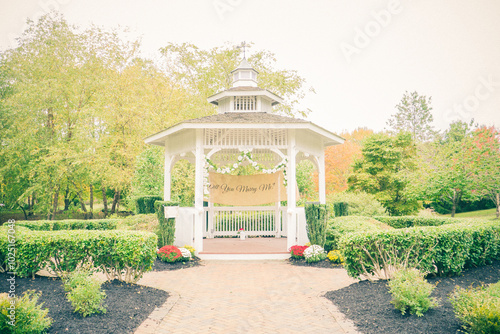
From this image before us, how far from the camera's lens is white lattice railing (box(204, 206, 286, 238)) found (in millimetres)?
15086

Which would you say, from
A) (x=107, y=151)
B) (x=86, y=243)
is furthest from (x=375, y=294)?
(x=107, y=151)

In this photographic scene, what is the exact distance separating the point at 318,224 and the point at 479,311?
6584 millimetres

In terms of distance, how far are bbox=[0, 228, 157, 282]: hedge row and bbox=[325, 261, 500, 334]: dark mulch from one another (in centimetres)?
368

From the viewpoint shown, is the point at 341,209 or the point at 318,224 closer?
the point at 318,224

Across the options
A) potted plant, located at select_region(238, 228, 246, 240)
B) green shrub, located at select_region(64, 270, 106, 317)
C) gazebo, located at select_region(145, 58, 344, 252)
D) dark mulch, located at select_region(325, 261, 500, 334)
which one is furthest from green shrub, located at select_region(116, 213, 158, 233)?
dark mulch, located at select_region(325, 261, 500, 334)

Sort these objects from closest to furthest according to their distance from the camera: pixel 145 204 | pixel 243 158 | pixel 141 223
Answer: pixel 243 158, pixel 141 223, pixel 145 204

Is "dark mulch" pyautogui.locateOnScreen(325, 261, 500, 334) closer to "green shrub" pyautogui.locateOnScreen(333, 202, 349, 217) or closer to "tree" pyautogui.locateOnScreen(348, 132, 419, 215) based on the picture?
"green shrub" pyautogui.locateOnScreen(333, 202, 349, 217)

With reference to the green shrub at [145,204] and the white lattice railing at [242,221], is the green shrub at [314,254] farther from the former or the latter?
the green shrub at [145,204]

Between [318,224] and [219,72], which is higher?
[219,72]

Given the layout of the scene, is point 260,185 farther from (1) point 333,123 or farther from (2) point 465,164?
(1) point 333,123

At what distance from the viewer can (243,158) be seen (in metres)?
11.2

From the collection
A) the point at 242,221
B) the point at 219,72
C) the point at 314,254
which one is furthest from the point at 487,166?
the point at 219,72

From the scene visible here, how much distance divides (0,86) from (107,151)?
28.8 feet

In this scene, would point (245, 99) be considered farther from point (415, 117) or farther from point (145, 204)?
point (415, 117)
